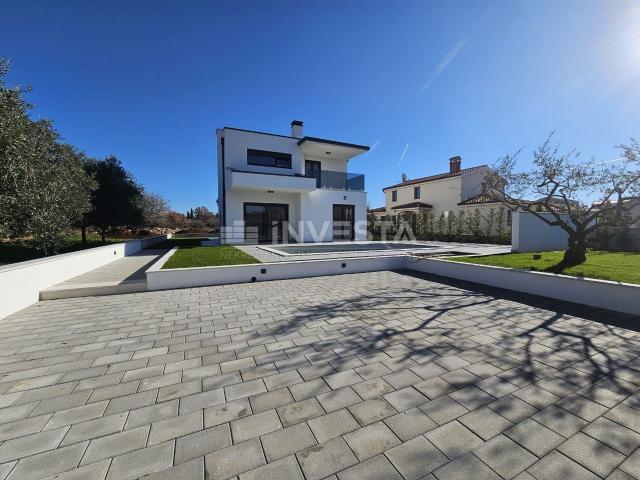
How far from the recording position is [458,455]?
5.65ft

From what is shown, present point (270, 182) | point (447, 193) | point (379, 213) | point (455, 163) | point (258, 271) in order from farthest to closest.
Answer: point (379, 213)
point (455, 163)
point (447, 193)
point (270, 182)
point (258, 271)

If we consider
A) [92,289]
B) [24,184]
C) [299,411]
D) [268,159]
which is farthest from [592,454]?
[268,159]

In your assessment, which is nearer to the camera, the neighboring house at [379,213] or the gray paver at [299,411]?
the gray paver at [299,411]

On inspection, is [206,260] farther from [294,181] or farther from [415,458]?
[294,181]

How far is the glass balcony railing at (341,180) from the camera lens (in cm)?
1725

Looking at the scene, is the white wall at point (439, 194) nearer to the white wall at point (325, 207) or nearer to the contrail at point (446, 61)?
the white wall at point (325, 207)

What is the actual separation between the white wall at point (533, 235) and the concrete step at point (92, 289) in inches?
548

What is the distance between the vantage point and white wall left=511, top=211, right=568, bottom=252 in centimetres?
1172

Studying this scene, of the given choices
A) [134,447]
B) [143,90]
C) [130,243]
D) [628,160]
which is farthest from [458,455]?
[130,243]

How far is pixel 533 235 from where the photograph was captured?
12094mm

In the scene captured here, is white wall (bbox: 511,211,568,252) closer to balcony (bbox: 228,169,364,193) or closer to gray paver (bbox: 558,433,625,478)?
balcony (bbox: 228,169,364,193)

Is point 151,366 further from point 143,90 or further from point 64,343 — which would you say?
point 143,90

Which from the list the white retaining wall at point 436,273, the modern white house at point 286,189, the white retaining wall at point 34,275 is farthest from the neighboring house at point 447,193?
the white retaining wall at point 34,275

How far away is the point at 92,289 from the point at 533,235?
1610 centimetres
